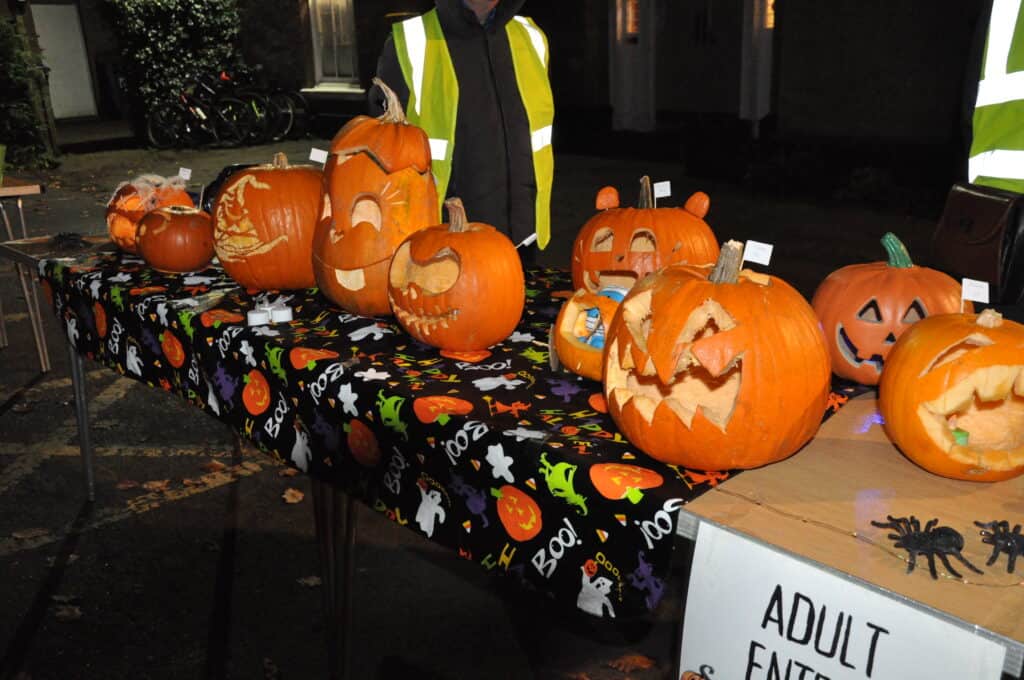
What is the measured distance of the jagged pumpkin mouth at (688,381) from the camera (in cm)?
143

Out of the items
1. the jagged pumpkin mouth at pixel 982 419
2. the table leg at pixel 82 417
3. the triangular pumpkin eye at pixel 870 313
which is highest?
the triangular pumpkin eye at pixel 870 313

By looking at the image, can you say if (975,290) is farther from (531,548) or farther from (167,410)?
(167,410)

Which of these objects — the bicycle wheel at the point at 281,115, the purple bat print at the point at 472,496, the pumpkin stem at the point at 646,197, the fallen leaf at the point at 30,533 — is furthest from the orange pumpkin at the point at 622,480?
the bicycle wheel at the point at 281,115

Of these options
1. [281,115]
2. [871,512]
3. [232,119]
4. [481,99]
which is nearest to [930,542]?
[871,512]

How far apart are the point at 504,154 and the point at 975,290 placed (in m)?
2.33

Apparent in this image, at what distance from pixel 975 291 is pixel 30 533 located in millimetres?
3445

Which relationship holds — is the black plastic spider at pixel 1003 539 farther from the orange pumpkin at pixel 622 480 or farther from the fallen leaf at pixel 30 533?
the fallen leaf at pixel 30 533

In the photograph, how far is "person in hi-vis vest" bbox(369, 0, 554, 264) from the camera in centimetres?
337

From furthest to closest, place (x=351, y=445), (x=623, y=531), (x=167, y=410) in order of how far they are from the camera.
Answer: (x=167, y=410) < (x=351, y=445) < (x=623, y=531)

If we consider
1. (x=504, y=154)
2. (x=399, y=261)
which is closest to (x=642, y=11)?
(x=504, y=154)

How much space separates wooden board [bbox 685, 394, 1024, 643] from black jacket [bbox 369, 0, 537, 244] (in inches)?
90.1

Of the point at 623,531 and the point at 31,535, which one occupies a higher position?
the point at 623,531

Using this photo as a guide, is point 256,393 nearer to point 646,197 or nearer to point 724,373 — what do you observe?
point 646,197

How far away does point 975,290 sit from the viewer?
5.16ft
